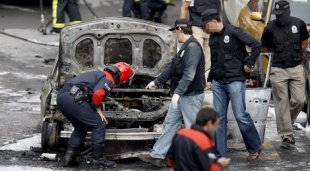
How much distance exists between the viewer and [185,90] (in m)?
9.32

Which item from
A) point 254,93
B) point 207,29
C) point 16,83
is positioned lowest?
point 16,83

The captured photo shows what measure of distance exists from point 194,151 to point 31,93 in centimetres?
729

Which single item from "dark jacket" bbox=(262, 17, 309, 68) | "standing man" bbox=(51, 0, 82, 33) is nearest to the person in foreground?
"dark jacket" bbox=(262, 17, 309, 68)

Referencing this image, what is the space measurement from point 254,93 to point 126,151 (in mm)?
1553

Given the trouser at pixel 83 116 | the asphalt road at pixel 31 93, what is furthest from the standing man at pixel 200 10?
the trouser at pixel 83 116

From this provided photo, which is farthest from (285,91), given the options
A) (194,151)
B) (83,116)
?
(194,151)

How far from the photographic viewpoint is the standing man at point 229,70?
9609 mm

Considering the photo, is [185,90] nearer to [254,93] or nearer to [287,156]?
[254,93]

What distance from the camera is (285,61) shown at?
1056 centimetres

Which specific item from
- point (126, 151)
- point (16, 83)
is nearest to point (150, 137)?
point (126, 151)

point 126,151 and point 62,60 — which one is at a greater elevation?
point 62,60

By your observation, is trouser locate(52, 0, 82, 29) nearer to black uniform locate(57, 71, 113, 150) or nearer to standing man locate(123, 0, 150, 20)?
standing man locate(123, 0, 150, 20)

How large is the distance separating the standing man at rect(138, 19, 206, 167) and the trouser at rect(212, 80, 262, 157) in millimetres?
322

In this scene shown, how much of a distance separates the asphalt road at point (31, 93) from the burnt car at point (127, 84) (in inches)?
12.7
